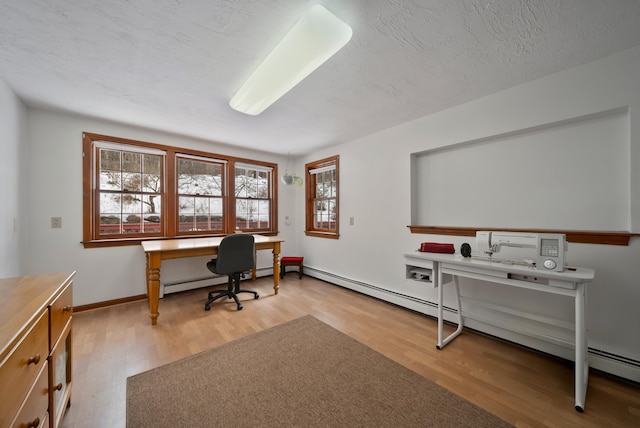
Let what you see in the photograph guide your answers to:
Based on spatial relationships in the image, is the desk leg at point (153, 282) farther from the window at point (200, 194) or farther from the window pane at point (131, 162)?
the window pane at point (131, 162)

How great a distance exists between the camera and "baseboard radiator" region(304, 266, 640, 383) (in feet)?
5.88

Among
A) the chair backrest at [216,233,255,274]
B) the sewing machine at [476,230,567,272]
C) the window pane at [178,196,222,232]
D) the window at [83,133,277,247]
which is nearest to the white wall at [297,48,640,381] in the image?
the sewing machine at [476,230,567,272]

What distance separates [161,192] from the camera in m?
3.63

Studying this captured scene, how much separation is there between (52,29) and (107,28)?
1.19 feet

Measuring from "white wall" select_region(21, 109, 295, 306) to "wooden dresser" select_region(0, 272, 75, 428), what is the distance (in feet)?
6.51

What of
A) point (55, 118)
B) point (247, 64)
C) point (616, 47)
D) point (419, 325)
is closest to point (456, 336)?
point (419, 325)

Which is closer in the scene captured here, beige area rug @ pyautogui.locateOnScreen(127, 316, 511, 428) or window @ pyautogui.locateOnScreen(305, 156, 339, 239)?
beige area rug @ pyautogui.locateOnScreen(127, 316, 511, 428)

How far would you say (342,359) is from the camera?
2.05 meters

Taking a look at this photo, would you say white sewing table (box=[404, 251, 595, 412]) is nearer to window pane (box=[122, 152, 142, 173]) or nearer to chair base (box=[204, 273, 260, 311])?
chair base (box=[204, 273, 260, 311])

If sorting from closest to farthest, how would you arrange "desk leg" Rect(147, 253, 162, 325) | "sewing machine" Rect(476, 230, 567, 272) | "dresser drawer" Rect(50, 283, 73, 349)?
"dresser drawer" Rect(50, 283, 73, 349) < "sewing machine" Rect(476, 230, 567, 272) < "desk leg" Rect(147, 253, 162, 325)

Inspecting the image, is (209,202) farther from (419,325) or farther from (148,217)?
(419,325)

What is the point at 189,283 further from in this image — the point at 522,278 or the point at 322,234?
the point at 522,278

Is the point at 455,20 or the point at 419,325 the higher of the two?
Answer: the point at 455,20

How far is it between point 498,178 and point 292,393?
269 centimetres
